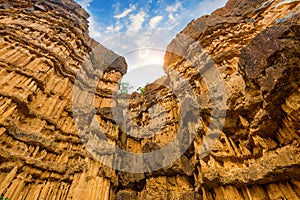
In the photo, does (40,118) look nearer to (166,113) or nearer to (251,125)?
(166,113)

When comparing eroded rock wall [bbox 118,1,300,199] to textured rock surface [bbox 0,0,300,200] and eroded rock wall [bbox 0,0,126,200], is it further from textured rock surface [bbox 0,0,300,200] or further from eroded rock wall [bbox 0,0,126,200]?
eroded rock wall [bbox 0,0,126,200]

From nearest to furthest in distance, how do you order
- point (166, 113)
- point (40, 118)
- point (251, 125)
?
point (251, 125), point (40, 118), point (166, 113)

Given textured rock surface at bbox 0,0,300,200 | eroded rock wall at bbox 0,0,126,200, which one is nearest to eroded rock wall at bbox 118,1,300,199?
textured rock surface at bbox 0,0,300,200

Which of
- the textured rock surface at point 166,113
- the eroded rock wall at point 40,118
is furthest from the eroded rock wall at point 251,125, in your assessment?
the eroded rock wall at point 40,118

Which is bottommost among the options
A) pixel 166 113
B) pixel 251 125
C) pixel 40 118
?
pixel 251 125

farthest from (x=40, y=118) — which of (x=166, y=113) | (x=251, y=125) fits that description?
(x=251, y=125)

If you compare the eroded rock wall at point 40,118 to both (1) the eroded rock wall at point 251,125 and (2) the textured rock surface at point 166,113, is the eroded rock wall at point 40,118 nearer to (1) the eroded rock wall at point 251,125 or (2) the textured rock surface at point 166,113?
(2) the textured rock surface at point 166,113

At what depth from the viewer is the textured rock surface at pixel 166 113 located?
5.98 metres

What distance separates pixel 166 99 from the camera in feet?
53.4

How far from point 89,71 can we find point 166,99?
32.8 feet

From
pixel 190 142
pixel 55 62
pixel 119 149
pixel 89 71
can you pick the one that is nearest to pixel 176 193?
pixel 190 142

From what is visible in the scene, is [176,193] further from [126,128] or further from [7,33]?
[7,33]

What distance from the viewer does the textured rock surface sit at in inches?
235

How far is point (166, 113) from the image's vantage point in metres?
15.1
